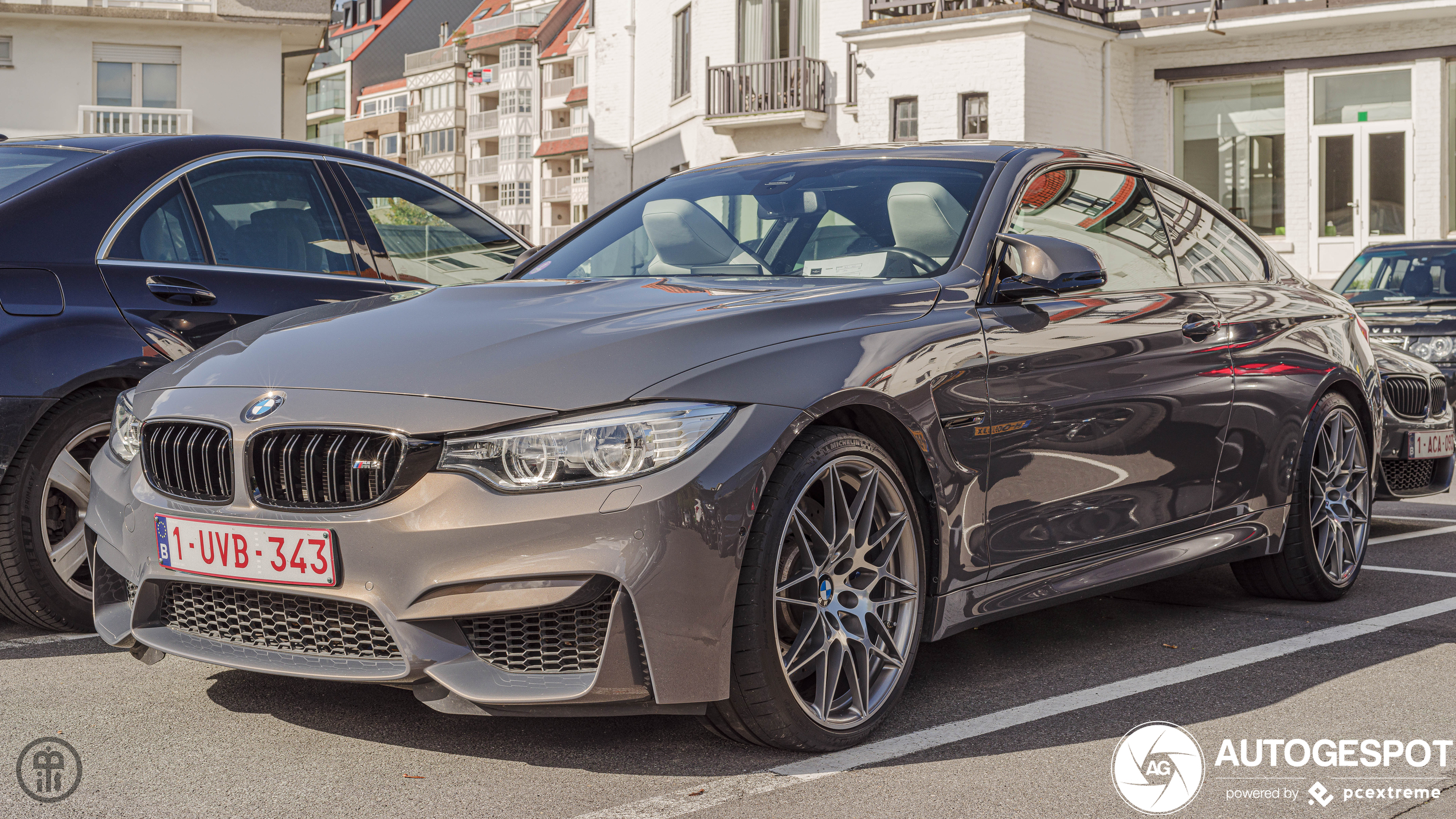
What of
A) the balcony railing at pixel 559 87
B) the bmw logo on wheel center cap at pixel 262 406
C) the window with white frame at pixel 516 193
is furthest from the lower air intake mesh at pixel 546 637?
the window with white frame at pixel 516 193

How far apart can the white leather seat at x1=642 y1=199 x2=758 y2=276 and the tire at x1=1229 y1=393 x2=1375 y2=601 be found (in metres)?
2.31

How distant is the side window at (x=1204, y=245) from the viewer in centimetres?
516

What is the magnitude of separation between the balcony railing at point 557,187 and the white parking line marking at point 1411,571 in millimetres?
75808

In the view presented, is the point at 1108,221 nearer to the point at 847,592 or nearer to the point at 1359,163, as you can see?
the point at 847,592

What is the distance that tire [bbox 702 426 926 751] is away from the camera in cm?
326

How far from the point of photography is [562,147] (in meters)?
77.9

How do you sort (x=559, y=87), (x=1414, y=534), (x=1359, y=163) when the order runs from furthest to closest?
(x=559, y=87), (x=1359, y=163), (x=1414, y=534)

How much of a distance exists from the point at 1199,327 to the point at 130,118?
99.0ft

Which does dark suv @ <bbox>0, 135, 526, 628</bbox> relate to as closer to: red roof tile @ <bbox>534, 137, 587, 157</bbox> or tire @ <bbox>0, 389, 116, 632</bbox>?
tire @ <bbox>0, 389, 116, 632</bbox>

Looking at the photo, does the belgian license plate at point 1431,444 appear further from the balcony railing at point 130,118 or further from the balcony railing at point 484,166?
the balcony railing at point 484,166

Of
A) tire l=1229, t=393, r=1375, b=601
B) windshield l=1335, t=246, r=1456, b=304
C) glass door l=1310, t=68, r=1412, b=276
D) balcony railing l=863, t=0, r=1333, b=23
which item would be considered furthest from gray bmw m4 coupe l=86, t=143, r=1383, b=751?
glass door l=1310, t=68, r=1412, b=276

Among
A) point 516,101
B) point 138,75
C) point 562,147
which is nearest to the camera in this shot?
point 138,75

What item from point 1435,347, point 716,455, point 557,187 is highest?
point 557,187

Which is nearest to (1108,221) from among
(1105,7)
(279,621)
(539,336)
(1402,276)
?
(539,336)
